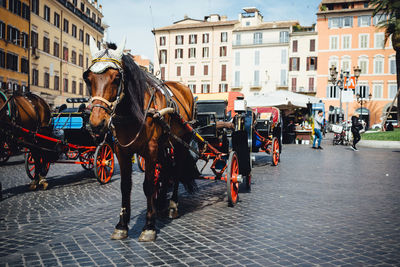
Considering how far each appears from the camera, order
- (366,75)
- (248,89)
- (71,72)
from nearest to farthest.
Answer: (71,72) < (366,75) < (248,89)

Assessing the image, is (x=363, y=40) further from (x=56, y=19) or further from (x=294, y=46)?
(x=56, y=19)

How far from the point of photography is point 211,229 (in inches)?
193

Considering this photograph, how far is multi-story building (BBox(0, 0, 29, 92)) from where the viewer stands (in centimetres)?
2983

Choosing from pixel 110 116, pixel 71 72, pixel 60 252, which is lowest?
pixel 60 252

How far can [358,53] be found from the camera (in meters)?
51.0

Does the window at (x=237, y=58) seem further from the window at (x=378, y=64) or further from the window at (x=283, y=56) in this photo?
the window at (x=378, y=64)

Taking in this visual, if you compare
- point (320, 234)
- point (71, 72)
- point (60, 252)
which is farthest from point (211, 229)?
point (71, 72)

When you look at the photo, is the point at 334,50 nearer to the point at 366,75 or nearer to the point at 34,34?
the point at 366,75

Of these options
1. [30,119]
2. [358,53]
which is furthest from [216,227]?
[358,53]

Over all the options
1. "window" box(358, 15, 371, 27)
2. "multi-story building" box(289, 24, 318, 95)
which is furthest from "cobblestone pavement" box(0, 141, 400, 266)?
"multi-story building" box(289, 24, 318, 95)

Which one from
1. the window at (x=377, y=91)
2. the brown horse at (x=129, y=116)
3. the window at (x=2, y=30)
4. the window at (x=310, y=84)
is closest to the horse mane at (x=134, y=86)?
the brown horse at (x=129, y=116)

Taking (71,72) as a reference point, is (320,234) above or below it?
below

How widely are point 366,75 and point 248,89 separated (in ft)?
52.8

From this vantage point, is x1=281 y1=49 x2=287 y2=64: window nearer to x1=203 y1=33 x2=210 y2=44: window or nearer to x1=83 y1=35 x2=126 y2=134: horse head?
x1=203 y1=33 x2=210 y2=44: window
